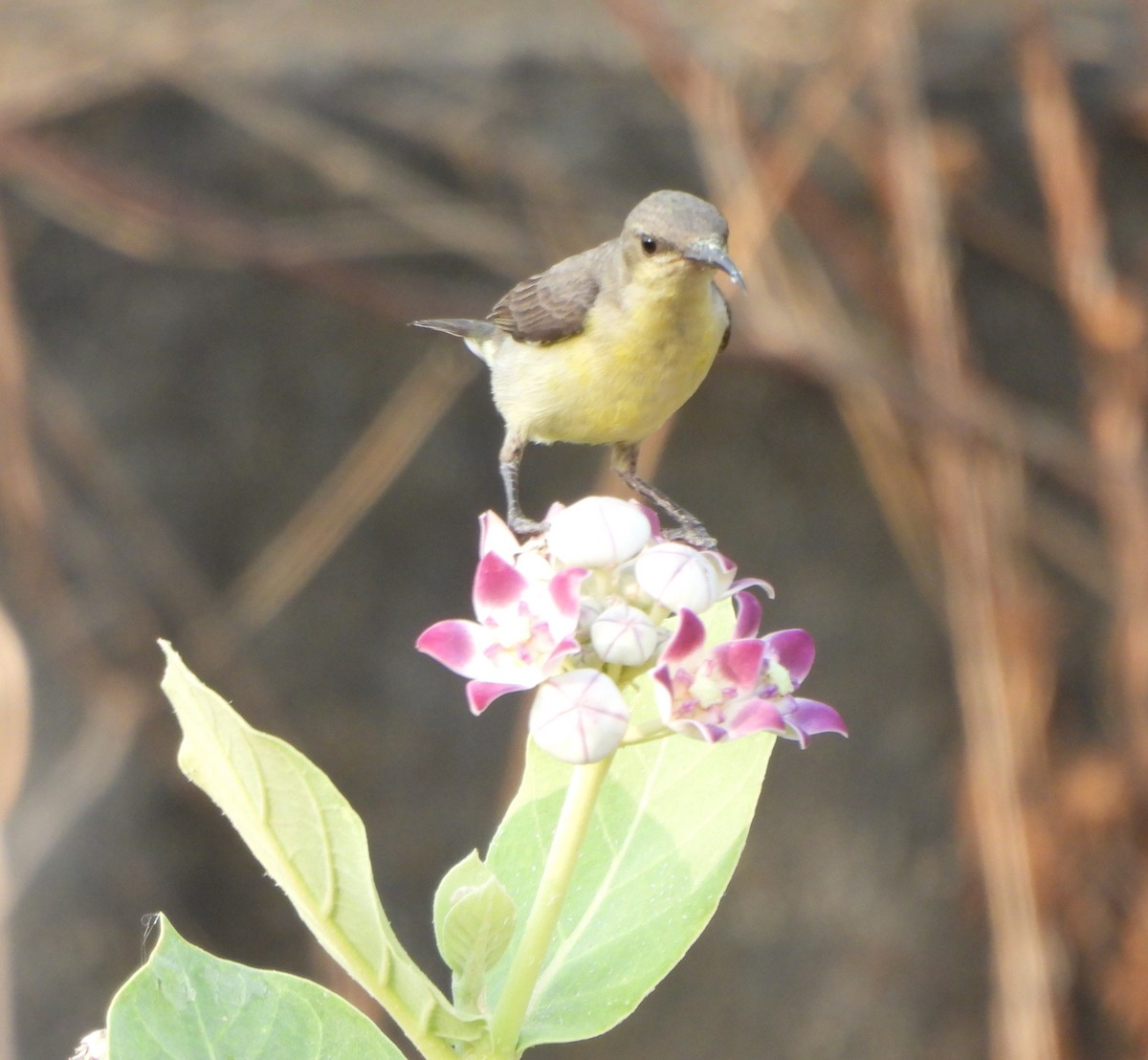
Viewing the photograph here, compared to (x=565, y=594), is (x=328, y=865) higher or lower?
lower

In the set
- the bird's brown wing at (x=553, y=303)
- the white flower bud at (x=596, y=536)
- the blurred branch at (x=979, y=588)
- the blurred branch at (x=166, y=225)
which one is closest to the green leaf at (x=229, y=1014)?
the white flower bud at (x=596, y=536)

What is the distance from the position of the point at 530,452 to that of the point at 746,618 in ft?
8.77

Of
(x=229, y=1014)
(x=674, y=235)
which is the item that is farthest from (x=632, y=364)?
(x=229, y=1014)

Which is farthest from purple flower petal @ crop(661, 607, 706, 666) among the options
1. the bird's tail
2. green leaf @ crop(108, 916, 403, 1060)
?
the bird's tail

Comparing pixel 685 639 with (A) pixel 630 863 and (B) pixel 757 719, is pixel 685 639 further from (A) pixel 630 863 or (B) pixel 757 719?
(A) pixel 630 863

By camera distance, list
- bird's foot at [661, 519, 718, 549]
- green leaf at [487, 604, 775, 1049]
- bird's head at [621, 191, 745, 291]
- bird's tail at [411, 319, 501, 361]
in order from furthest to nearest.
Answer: bird's tail at [411, 319, 501, 361]
bird's head at [621, 191, 745, 291]
bird's foot at [661, 519, 718, 549]
green leaf at [487, 604, 775, 1049]

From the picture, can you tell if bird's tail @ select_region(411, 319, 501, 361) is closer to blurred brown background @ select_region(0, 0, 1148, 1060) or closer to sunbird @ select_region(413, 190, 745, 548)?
sunbird @ select_region(413, 190, 745, 548)

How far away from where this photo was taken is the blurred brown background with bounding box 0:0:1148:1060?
12.6ft

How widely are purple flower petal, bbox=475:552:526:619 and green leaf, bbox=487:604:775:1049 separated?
8.7 inches

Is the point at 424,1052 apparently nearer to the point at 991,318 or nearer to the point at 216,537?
the point at 216,537

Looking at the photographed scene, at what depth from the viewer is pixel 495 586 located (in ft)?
3.48

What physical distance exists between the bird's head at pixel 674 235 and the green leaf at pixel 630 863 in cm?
45

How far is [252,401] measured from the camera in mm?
3875

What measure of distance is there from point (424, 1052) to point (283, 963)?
3145 millimetres
